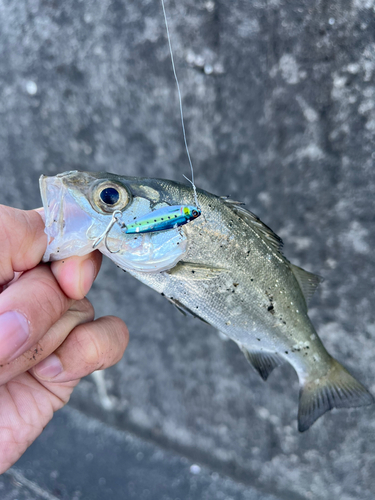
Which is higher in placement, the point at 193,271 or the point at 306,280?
the point at 193,271

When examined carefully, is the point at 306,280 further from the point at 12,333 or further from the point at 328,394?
the point at 12,333

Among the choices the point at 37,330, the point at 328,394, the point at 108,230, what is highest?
the point at 108,230

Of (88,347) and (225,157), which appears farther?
(225,157)

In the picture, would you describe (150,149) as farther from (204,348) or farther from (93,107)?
(204,348)

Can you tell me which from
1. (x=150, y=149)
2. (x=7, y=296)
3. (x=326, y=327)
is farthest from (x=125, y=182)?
(x=326, y=327)

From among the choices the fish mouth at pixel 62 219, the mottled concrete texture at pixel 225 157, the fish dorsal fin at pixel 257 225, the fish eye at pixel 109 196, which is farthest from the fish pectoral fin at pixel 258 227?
the mottled concrete texture at pixel 225 157

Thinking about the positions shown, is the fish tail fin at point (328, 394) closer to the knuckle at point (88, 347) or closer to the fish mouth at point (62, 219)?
the knuckle at point (88, 347)

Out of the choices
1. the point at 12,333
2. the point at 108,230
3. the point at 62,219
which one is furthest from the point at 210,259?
the point at 12,333
